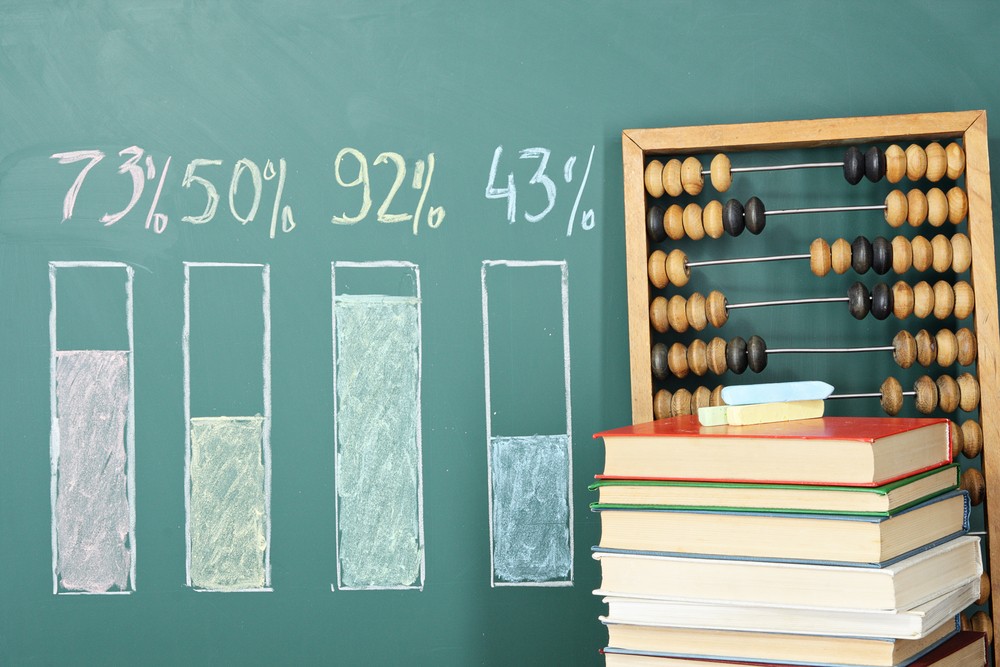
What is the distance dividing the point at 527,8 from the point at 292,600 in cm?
127

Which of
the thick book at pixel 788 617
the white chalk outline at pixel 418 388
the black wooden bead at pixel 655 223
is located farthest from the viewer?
the white chalk outline at pixel 418 388

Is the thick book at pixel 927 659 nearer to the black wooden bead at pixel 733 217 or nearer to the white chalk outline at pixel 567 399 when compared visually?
the white chalk outline at pixel 567 399

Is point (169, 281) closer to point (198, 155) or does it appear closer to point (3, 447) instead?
point (198, 155)

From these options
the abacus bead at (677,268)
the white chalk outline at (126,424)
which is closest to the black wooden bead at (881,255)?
the abacus bead at (677,268)

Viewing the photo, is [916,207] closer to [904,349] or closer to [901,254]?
[901,254]

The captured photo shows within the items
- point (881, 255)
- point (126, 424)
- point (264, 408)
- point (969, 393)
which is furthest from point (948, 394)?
point (126, 424)

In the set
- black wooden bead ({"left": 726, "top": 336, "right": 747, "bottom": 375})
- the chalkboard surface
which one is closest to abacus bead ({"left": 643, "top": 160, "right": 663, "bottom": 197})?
the chalkboard surface

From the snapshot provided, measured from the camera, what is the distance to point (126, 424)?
2053 millimetres

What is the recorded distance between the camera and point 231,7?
2080 mm

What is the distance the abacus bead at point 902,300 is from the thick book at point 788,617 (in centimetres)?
58

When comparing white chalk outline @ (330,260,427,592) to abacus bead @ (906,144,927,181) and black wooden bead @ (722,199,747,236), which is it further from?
abacus bead @ (906,144,927,181)

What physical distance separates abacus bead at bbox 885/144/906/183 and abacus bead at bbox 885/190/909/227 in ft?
0.09

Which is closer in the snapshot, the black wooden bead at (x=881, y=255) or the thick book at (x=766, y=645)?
the thick book at (x=766, y=645)

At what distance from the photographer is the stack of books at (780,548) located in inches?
48.2
